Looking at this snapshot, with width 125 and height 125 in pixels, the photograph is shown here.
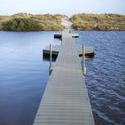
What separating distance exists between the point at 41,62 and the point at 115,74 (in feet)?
16.0

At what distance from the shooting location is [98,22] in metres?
44.8

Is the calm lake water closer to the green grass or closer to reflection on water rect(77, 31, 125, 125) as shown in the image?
reflection on water rect(77, 31, 125, 125)

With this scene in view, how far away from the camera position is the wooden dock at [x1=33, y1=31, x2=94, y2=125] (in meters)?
4.02

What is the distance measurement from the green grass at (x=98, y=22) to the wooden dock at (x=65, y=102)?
105ft

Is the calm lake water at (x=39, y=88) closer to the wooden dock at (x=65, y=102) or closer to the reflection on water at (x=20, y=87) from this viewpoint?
the reflection on water at (x=20, y=87)

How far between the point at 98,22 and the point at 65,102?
4222 cm

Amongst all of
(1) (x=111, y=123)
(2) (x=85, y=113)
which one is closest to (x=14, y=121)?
(2) (x=85, y=113)

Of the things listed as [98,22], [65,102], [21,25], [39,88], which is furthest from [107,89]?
[98,22]

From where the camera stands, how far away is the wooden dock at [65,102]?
4.02 m

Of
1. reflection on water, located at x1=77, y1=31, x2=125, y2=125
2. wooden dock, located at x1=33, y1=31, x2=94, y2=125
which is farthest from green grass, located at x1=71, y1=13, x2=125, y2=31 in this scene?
wooden dock, located at x1=33, y1=31, x2=94, y2=125

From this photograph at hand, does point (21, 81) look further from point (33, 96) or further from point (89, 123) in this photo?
point (89, 123)

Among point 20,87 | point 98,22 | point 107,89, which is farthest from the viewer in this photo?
point 98,22

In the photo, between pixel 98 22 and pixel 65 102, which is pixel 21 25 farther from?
pixel 65 102

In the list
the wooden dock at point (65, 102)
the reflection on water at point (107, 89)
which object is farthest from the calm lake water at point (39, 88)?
the wooden dock at point (65, 102)
